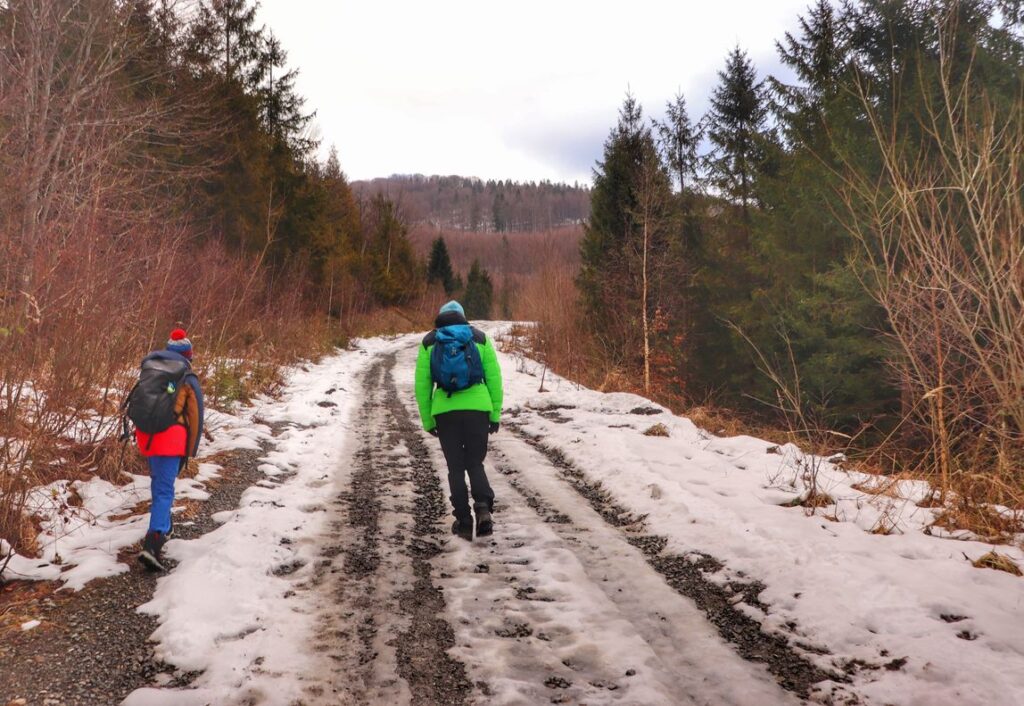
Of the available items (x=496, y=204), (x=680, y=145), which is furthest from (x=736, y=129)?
(x=496, y=204)

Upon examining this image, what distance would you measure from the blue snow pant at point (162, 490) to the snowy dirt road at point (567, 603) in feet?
1.07

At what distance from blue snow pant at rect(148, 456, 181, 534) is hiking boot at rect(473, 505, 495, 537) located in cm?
241

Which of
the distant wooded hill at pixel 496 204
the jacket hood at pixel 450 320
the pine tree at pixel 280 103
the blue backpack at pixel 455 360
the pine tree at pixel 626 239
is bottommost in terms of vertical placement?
the blue backpack at pixel 455 360

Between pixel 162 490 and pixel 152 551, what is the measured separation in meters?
0.45

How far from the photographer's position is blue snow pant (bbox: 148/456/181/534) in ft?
14.1

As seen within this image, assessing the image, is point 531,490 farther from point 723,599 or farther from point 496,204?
point 496,204

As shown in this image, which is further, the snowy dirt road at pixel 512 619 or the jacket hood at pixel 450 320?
the jacket hood at pixel 450 320

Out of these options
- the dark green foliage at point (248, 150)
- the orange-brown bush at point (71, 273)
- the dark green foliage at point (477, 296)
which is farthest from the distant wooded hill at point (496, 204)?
the orange-brown bush at point (71, 273)

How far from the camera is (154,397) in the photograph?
4.22 m

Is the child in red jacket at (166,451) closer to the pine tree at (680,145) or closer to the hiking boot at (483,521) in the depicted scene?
the hiking boot at (483,521)

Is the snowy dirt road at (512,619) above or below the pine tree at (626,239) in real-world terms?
below

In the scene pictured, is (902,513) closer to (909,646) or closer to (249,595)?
(909,646)

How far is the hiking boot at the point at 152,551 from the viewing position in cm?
409

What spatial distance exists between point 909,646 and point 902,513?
231 cm
